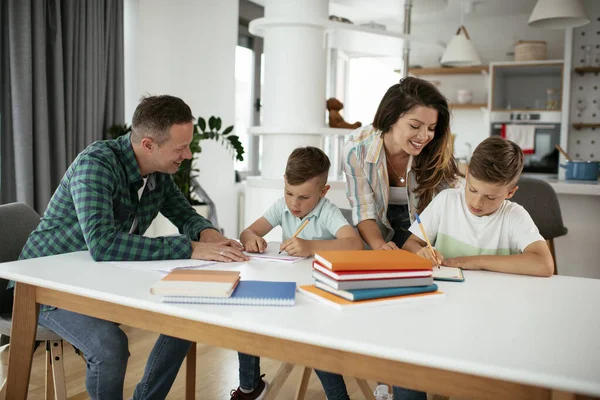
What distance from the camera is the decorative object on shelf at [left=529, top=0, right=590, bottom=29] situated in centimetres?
385

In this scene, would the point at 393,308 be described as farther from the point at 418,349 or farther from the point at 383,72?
the point at 383,72

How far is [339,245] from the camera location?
179 cm

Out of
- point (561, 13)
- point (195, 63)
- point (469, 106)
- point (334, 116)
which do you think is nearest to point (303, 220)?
point (334, 116)

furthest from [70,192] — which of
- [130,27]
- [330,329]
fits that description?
[130,27]

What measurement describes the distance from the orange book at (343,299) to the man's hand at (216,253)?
1.31 feet

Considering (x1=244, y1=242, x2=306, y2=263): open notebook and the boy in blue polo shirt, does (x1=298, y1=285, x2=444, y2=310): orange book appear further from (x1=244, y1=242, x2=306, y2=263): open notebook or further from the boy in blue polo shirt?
the boy in blue polo shirt

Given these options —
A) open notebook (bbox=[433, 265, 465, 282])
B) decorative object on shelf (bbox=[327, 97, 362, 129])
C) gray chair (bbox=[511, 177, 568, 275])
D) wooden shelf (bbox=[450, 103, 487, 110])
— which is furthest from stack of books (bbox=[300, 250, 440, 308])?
wooden shelf (bbox=[450, 103, 487, 110])

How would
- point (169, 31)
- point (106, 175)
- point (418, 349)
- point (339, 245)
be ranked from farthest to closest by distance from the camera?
point (169, 31), point (339, 245), point (106, 175), point (418, 349)

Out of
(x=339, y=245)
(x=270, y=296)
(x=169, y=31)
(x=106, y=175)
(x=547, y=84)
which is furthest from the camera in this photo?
(x=547, y=84)

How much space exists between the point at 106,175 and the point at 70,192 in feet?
0.47

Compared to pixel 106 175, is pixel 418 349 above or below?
below

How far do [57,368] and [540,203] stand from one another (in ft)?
7.05

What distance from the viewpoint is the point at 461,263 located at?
1.58 metres

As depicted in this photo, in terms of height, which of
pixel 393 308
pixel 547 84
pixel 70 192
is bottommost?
pixel 393 308
